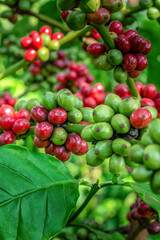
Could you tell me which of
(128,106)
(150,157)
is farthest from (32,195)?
(150,157)

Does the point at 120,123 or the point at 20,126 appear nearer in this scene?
the point at 120,123

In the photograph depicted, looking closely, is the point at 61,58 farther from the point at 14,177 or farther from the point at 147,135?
the point at 147,135

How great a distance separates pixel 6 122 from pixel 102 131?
67 centimetres

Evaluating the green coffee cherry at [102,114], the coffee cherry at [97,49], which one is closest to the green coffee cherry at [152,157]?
the green coffee cherry at [102,114]

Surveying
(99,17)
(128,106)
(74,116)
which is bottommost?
(74,116)

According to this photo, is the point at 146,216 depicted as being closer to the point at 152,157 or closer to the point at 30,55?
the point at 152,157

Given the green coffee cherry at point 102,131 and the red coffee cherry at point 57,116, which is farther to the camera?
the red coffee cherry at point 57,116

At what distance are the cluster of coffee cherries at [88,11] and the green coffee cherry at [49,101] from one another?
381 millimetres

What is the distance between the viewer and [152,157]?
0.83 m

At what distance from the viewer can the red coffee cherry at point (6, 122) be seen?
62.8 inches

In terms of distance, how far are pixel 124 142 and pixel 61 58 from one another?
207cm

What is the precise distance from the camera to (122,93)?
5.93 ft

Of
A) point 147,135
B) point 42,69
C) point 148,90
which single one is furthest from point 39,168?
point 42,69

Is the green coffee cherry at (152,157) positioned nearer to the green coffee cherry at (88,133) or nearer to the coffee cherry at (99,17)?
the green coffee cherry at (88,133)
